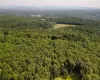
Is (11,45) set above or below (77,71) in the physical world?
above

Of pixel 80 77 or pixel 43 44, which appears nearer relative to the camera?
pixel 80 77

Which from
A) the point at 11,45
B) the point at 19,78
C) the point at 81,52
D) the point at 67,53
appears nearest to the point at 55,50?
the point at 67,53

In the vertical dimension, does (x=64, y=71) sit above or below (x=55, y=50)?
below

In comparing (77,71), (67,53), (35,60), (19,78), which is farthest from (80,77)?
(19,78)

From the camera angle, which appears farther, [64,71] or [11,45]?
[11,45]

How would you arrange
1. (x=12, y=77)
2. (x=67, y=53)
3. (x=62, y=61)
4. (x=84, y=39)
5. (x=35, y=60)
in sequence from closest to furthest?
(x=12, y=77), (x=35, y=60), (x=62, y=61), (x=67, y=53), (x=84, y=39)

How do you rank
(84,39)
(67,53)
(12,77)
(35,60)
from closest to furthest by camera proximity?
(12,77), (35,60), (67,53), (84,39)

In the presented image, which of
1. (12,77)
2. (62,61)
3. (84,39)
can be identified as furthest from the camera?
(84,39)

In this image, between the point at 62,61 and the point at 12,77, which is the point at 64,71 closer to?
the point at 62,61

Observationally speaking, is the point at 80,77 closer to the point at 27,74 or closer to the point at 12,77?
the point at 27,74
